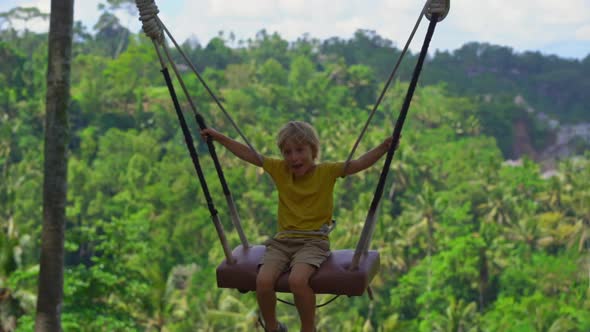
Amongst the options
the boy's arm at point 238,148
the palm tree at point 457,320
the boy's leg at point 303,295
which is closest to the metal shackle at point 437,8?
the boy's arm at point 238,148

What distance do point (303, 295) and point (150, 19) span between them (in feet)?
5.29

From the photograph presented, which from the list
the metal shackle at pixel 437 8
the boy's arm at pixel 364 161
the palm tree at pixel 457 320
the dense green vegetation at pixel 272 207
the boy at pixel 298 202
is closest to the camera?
the metal shackle at pixel 437 8

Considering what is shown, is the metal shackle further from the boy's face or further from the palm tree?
the palm tree

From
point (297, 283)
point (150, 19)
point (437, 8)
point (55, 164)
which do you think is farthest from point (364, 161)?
point (55, 164)

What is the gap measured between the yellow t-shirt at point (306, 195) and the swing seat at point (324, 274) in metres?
0.21

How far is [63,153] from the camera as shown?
718 cm

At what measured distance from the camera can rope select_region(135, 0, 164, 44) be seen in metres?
4.50

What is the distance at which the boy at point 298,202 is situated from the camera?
4.19 metres

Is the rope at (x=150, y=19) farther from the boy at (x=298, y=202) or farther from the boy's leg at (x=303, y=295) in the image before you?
the boy's leg at (x=303, y=295)

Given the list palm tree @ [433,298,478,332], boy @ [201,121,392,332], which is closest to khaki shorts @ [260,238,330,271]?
boy @ [201,121,392,332]

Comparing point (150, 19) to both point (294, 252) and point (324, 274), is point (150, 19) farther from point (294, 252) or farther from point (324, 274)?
point (324, 274)

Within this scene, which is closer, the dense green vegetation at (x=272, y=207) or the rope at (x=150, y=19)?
the rope at (x=150, y=19)

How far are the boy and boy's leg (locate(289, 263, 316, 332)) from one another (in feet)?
0.12

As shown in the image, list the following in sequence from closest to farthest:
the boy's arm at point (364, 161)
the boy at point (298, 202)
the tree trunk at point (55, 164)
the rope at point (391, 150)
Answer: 1. the rope at point (391, 150)
2. the boy at point (298, 202)
3. the boy's arm at point (364, 161)
4. the tree trunk at point (55, 164)
